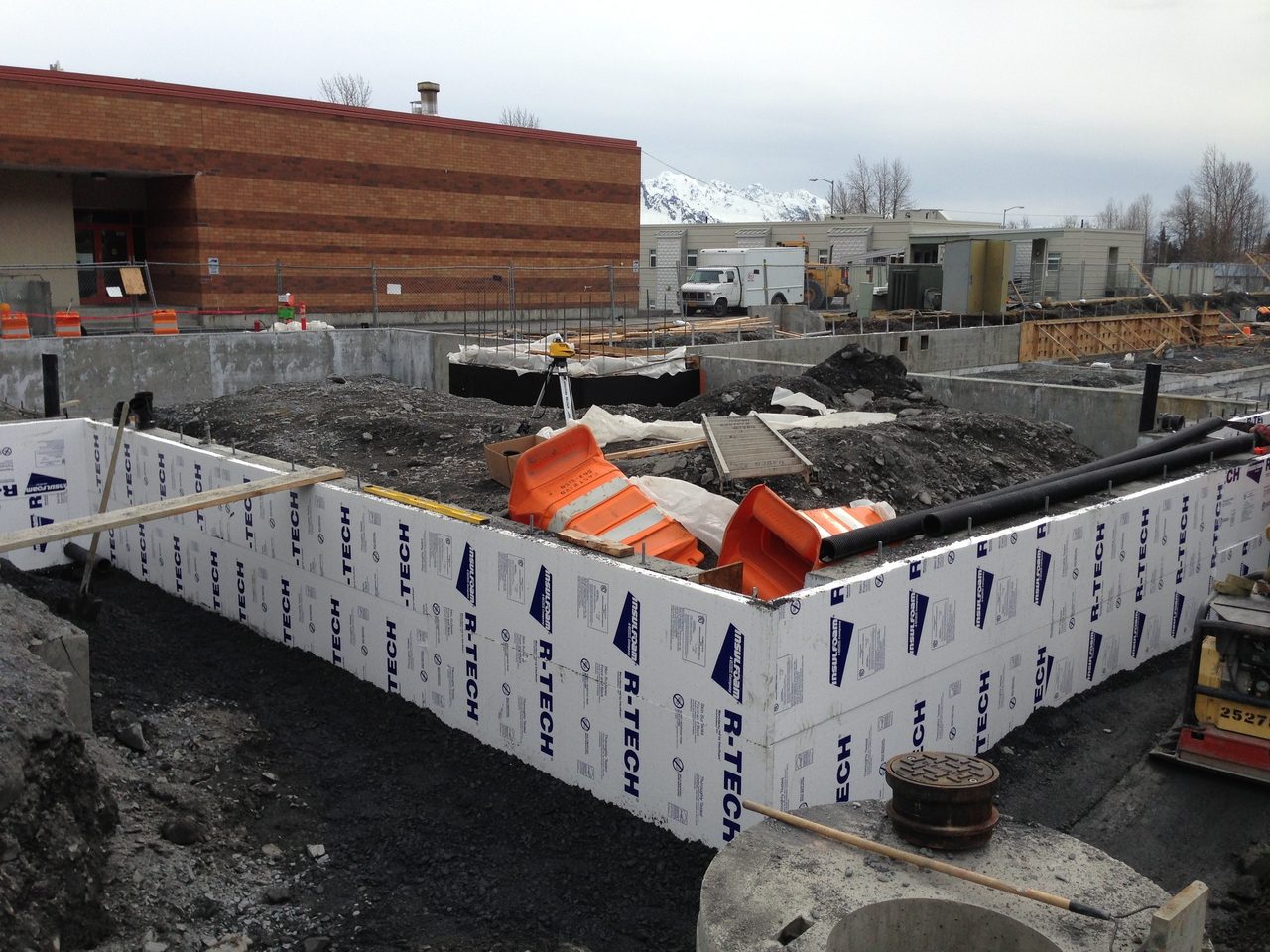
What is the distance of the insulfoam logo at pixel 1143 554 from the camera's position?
33.5ft

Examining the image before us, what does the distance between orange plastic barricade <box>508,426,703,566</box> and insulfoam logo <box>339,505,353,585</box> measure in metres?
1.46

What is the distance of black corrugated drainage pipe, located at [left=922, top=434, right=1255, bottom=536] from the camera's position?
27.7ft

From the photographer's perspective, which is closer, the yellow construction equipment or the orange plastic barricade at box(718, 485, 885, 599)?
the orange plastic barricade at box(718, 485, 885, 599)

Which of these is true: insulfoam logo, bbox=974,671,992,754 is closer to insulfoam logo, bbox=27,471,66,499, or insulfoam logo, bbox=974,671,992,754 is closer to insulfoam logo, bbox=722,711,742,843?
insulfoam logo, bbox=722,711,742,843

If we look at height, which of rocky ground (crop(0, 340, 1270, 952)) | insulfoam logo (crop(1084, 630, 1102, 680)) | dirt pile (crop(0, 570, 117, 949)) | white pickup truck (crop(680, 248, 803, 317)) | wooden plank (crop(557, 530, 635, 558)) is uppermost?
white pickup truck (crop(680, 248, 803, 317))

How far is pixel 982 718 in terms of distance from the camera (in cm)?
856

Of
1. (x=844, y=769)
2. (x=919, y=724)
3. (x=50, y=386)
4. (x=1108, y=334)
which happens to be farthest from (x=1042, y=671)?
(x=1108, y=334)

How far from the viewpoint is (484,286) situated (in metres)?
37.4

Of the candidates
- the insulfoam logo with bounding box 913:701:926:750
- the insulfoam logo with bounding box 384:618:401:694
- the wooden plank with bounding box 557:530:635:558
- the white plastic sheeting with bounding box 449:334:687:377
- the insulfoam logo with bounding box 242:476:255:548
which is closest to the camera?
the wooden plank with bounding box 557:530:635:558

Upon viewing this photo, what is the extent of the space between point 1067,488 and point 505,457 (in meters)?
5.49

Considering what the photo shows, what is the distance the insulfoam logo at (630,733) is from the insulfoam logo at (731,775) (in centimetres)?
79

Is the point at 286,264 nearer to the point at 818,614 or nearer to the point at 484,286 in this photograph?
the point at 484,286

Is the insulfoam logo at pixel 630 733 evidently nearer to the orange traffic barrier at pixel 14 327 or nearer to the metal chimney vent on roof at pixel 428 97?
the orange traffic barrier at pixel 14 327

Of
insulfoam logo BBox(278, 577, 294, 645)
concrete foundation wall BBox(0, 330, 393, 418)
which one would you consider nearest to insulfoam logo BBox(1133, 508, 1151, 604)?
insulfoam logo BBox(278, 577, 294, 645)
